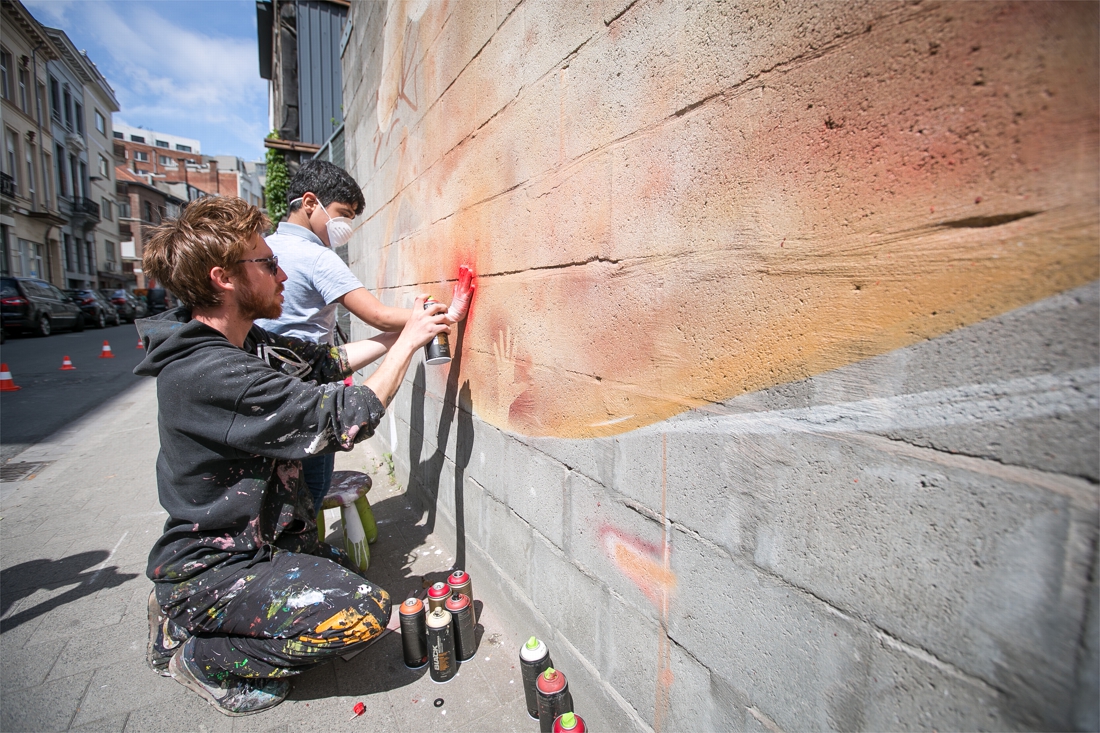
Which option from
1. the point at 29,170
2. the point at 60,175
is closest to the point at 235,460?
the point at 29,170

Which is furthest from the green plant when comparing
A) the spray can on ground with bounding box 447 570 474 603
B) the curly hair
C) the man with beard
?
the spray can on ground with bounding box 447 570 474 603

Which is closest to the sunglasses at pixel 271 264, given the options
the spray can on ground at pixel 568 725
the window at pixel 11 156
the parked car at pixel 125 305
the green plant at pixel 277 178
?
the spray can on ground at pixel 568 725

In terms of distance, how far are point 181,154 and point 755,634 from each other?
293 ft

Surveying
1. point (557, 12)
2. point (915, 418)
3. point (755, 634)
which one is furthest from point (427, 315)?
point (915, 418)

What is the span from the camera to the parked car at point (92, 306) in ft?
67.9

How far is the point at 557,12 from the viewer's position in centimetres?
193

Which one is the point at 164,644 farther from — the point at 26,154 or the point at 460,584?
the point at 26,154

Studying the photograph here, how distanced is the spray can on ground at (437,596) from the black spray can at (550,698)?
1.99 feet

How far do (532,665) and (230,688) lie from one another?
1.29 metres

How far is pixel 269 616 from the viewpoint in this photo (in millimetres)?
2119

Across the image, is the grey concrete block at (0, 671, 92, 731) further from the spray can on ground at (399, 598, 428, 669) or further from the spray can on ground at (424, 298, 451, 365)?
the spray can on ground at (424, 298, 451, 365)

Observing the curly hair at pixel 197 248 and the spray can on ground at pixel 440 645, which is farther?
the spray can on ground at pixel 440 645

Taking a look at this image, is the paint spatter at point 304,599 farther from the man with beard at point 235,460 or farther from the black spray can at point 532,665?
the black spray can at point 532,665

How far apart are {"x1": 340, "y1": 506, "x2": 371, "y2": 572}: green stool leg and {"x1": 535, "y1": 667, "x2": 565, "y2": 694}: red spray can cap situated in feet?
5.46
